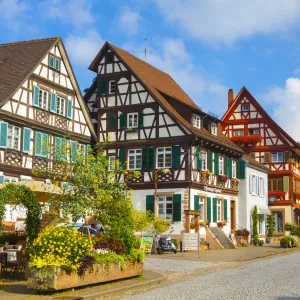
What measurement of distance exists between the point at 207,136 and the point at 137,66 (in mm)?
6992

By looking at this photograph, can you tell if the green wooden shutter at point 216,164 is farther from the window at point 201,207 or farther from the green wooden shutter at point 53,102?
the green wooden shutter at point 53,102

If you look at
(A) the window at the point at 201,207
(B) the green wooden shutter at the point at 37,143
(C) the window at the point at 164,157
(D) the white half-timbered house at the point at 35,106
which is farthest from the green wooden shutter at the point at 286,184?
(B) the green wooden shutter at the point at 37,143

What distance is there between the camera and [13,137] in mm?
30625

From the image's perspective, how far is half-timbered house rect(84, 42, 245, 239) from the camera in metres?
36.7

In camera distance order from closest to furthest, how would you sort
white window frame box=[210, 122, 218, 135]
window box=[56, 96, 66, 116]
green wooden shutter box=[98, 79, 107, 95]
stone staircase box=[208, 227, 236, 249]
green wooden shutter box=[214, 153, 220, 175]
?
window box=[56, 96, 66, 116], stone staircase box=[208, 227, 236, 249], green wooden shutter box=[98, 79, 107, 95], green wooden shutter box=[214, 153, 220, 175], white window frame box=[210, 122, 218, 135]

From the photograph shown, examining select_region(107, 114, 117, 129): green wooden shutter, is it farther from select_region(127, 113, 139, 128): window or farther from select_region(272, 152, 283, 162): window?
select_region(272, 152, 283, 162): window

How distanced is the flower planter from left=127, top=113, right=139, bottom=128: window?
75.2 feet

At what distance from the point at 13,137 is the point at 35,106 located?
2.48 metres

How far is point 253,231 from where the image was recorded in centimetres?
4494

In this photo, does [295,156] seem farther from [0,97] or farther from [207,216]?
[0,97]

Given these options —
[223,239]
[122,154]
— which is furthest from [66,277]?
[122,154]

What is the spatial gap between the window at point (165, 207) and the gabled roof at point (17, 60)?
11.3 metres

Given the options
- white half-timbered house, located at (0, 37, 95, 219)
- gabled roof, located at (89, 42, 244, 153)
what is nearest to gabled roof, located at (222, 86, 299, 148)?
gabled roof, located at (89, 42, 244, 153)

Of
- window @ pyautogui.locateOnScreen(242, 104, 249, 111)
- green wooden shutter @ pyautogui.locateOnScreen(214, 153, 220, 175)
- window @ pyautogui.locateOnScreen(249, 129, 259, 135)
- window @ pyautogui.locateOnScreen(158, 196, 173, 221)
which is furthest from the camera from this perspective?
window @ pyautogui.locateOnScreen(242, 104, 249, 111)
